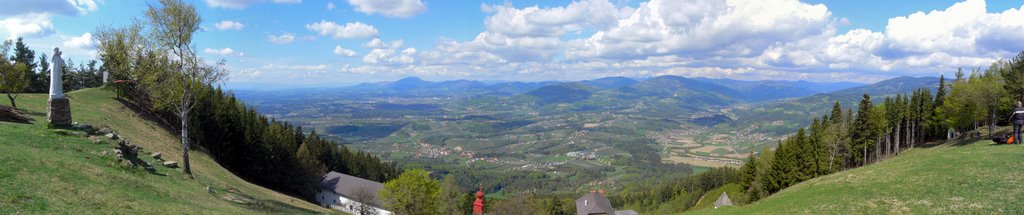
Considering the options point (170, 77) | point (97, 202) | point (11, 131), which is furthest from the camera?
point (170, 77)

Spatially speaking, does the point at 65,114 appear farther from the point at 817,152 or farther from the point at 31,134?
the point at 817,152

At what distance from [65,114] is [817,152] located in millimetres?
66015

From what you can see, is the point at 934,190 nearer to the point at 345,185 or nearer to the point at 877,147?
the point at 877,147

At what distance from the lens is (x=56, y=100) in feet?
79.8

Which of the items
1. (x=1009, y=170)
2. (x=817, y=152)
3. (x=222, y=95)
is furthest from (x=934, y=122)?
(x=222, y=95)

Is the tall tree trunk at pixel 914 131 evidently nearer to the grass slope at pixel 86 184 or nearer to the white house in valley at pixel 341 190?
the white house in valley at pixel 341 190

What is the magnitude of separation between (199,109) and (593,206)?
4474 centimetres

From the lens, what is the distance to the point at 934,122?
62.9 meters

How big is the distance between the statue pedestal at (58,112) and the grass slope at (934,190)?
36.9m

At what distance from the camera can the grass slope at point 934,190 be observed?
17.7 m

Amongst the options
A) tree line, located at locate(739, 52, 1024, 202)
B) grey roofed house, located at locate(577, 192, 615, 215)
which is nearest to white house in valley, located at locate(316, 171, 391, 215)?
grey roofed house, located at locate(577, 192, 615, 215)

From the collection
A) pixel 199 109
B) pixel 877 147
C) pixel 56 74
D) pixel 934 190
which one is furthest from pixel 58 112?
pixel 877 147

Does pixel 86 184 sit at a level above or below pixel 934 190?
above

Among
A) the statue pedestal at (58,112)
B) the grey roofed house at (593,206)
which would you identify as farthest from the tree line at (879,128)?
the statue pedestal at (58,112)
